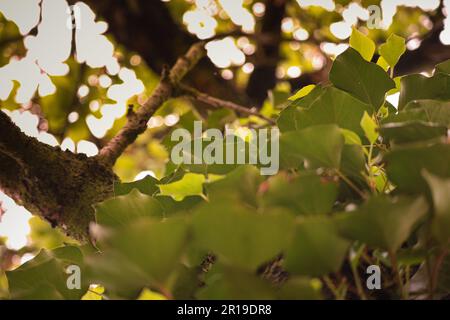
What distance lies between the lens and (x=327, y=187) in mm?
312

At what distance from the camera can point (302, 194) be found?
1.01 feet

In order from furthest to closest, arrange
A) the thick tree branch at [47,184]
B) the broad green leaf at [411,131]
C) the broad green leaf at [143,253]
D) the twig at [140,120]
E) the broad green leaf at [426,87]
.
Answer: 1. the twig at [140,120]
2. the thick tree branch at [47,184]
3. the broad green leaf at [426,87]
4. the broad green leaf at [411,131]
5. the broad green leaf at [143,253]

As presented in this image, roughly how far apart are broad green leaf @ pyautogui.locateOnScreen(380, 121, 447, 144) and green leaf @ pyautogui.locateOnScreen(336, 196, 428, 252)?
0.25 feet

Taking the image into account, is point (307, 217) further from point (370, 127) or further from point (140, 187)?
point (140, 187)

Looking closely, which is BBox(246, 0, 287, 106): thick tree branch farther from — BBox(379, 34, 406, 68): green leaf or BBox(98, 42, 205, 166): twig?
BBox(379, 34, 406, 68): green leaf

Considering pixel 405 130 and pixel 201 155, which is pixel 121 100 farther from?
pixel 405 130

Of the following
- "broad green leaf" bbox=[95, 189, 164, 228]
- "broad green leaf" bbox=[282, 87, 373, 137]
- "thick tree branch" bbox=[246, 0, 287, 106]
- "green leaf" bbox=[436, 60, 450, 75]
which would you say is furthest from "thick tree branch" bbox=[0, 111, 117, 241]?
"thick tree branch" bbox=[246, 0, 287, 106]

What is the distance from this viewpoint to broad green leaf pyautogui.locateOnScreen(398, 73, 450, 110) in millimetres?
463

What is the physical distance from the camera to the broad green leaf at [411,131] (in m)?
0.33

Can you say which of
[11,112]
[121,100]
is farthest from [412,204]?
[11,112]

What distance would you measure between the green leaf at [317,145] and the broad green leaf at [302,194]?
1.4 inches

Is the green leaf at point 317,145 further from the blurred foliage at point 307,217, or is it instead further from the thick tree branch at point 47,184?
the thick tree branch at point 47,184

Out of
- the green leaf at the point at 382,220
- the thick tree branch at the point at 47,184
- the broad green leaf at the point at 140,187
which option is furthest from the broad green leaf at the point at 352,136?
the thick tree branch at the point at 47,184
